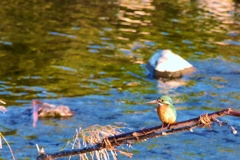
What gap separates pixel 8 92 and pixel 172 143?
3.00 meters

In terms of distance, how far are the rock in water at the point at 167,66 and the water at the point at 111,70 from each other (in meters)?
0.21

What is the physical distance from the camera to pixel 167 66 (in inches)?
376

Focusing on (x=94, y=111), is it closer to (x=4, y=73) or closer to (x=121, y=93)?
(x=121, y=93)

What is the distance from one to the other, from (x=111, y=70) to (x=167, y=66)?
1.04 meters

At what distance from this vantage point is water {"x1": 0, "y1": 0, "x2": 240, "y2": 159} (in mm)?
6395

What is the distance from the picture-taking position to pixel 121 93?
8242 mm

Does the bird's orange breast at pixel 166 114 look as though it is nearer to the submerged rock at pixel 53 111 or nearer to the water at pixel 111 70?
the water at pixel 111 70

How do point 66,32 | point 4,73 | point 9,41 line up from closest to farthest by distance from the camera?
point 4,73, point 9,41, point 66,32

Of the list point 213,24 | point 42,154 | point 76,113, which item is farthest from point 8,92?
point 213,24

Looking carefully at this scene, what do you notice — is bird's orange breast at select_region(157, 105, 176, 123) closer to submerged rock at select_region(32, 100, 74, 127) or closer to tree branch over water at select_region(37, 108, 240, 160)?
tree branch over water at select_region(37, 108, 240, 160)

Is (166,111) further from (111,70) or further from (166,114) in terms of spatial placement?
(111,70)

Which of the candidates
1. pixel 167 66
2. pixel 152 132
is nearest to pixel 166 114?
pixel 152 132

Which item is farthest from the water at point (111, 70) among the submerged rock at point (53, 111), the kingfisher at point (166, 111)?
the kingfisher at point (166, 111)

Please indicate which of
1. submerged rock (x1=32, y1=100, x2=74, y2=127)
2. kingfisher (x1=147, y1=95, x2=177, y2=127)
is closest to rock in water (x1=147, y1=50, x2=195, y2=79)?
submerged rock (x1=32, y1=100, x2=74, y2=127)
